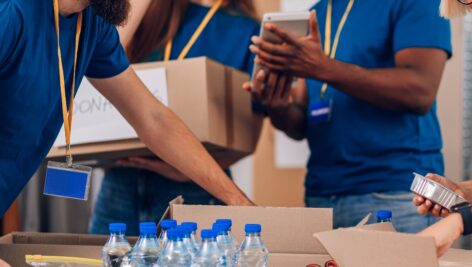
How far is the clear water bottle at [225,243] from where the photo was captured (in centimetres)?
139

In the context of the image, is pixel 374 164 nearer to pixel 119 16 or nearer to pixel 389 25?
pixel 389 25

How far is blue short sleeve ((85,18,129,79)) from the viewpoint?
5.75 feet

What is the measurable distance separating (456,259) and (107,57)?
92 centimetres

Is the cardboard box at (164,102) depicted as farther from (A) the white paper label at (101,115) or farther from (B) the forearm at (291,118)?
(B) the forearm at (291,118)

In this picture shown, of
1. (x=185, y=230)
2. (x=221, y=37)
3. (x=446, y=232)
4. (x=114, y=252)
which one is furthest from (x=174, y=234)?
(x=221, y=37)

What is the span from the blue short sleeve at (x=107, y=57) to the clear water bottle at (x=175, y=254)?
588mm

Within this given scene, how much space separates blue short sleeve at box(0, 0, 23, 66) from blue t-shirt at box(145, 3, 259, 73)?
974 mm

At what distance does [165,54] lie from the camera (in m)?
2.35

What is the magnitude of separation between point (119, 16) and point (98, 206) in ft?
3.16

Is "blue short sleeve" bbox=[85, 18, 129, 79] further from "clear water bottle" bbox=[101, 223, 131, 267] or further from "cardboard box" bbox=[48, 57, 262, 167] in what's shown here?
"clear water bottle" bbox=[101, 223, 131, 267]

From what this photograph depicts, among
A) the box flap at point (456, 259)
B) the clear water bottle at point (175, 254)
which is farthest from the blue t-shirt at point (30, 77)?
the box flap at point (456, 259)

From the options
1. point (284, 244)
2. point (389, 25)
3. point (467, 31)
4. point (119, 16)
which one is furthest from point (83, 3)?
point (467, 31)

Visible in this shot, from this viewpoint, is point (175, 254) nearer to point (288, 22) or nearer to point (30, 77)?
point (30, 77)

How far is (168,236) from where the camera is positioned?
52.4 inches
